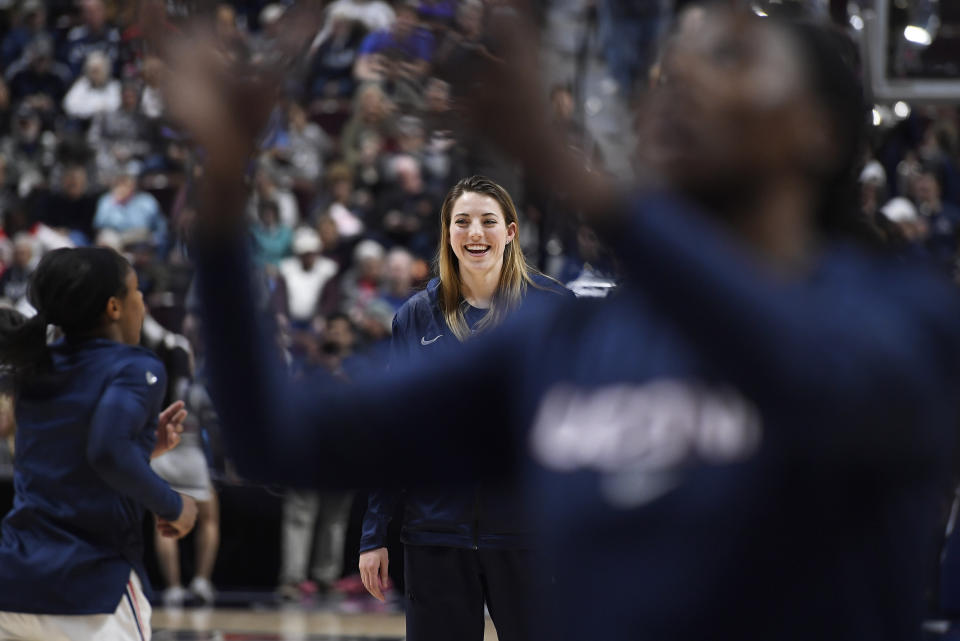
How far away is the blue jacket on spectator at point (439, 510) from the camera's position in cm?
353

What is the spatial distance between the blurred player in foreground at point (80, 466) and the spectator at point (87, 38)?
11.2 m

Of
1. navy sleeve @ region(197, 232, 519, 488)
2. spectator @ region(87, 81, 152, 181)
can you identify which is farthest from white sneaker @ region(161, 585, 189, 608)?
navy sleeve @ region(197, 232, 519, 488)

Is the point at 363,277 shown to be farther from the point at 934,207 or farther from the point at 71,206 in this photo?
the point at 934,207

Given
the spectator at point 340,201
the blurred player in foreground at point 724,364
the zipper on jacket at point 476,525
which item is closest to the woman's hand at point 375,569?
the zipper on jacket at point 476,525

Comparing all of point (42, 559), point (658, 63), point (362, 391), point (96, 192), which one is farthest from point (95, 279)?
point (96, 192)

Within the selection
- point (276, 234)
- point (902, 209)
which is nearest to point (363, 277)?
point (276, 234)

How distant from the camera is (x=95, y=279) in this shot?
11.5 feet

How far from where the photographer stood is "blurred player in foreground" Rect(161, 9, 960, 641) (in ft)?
3.35

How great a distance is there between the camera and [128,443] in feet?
11.0

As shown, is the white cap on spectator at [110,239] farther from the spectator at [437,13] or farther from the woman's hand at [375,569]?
the spectator at [437,13]

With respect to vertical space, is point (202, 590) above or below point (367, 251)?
below

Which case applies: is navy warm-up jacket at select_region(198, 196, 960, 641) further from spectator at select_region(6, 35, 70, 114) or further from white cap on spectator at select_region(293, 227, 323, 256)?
spectator at select_region(6, 35, 70, 114)

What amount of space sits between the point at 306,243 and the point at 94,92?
4098 millimetres

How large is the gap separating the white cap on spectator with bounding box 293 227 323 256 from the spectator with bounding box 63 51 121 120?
3.40 m
